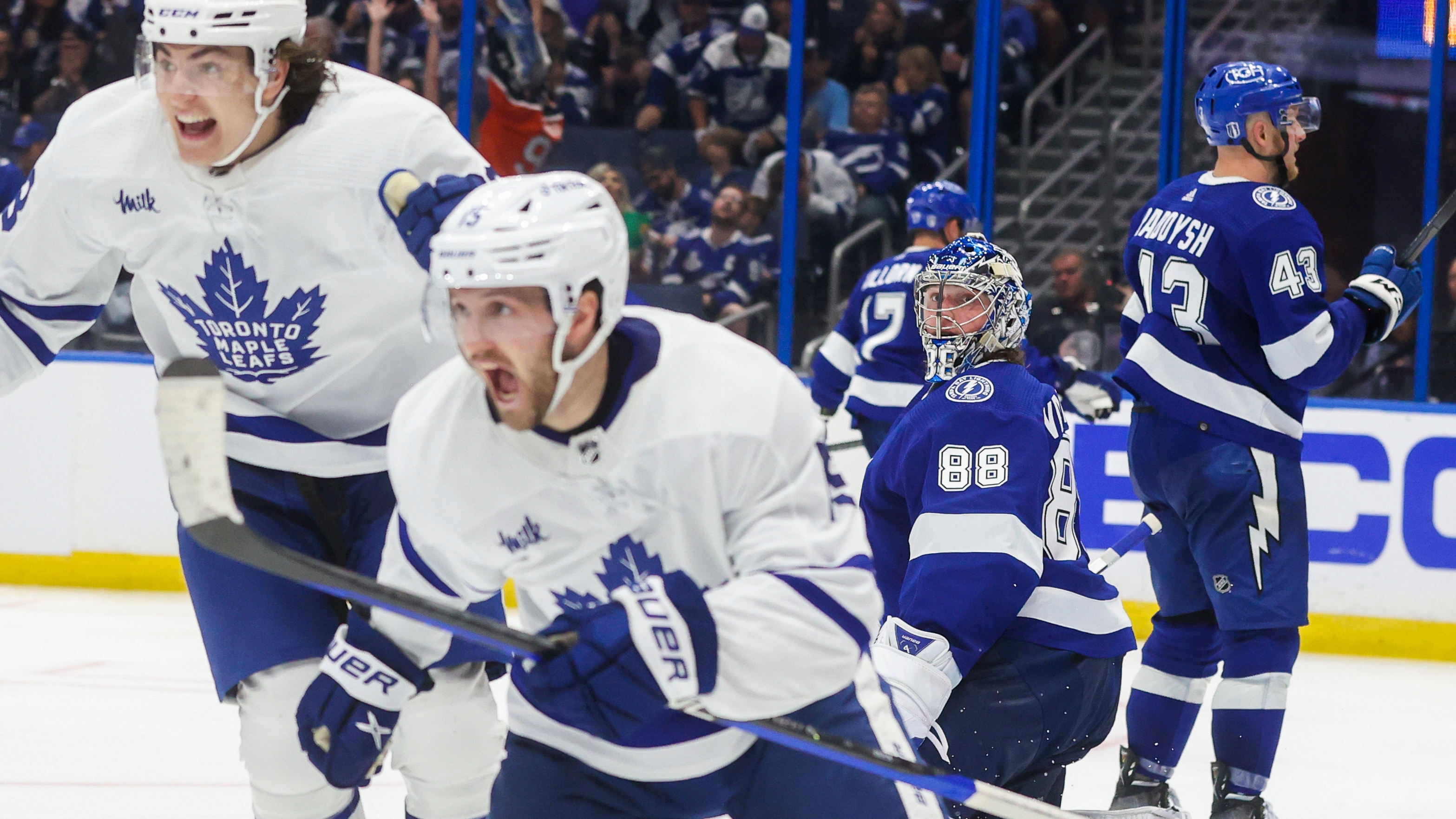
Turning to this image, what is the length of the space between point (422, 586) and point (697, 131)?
193 inches

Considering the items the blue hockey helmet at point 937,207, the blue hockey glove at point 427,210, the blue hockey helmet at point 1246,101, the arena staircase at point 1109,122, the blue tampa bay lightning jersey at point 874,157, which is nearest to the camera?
the blue hockey glove at point 427,210

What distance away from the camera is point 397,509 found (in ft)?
5.79

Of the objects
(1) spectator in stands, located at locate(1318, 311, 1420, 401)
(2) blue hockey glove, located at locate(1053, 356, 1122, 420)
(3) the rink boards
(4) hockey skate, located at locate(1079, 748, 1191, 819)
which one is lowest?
(3) the rink boards

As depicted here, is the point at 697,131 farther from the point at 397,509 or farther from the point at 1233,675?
the point at 397,509

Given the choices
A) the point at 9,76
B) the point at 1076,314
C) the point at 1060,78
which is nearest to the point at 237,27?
the point at 1076,314

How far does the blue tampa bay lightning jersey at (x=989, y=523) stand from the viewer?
223cm

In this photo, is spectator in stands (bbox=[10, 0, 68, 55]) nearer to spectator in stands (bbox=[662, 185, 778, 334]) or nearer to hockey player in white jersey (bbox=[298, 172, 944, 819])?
spectator in stands (bbox=[662, 185, 778, 334])

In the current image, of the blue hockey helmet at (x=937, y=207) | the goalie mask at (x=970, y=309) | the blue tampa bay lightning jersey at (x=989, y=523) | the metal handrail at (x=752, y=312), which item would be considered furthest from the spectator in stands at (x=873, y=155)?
the blue tampa bay lightning jersey at (x=989, y=523)

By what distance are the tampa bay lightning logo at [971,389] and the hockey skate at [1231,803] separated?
1145mm

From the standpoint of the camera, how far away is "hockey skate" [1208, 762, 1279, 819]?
311 cm

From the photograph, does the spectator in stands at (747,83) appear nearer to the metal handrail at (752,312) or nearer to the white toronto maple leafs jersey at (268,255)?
the metal handrail at (752,312)

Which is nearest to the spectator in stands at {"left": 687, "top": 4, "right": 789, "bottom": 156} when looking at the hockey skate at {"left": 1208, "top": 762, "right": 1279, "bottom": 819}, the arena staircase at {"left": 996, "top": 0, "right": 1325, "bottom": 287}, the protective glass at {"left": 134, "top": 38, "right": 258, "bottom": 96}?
the arena staircase at {"left": 996, "top": 0, "right": 1325, "bottom": 287}

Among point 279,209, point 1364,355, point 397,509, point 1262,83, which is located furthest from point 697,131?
point 397,509

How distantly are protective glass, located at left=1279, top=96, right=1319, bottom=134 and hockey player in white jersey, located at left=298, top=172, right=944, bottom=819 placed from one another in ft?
6.04
